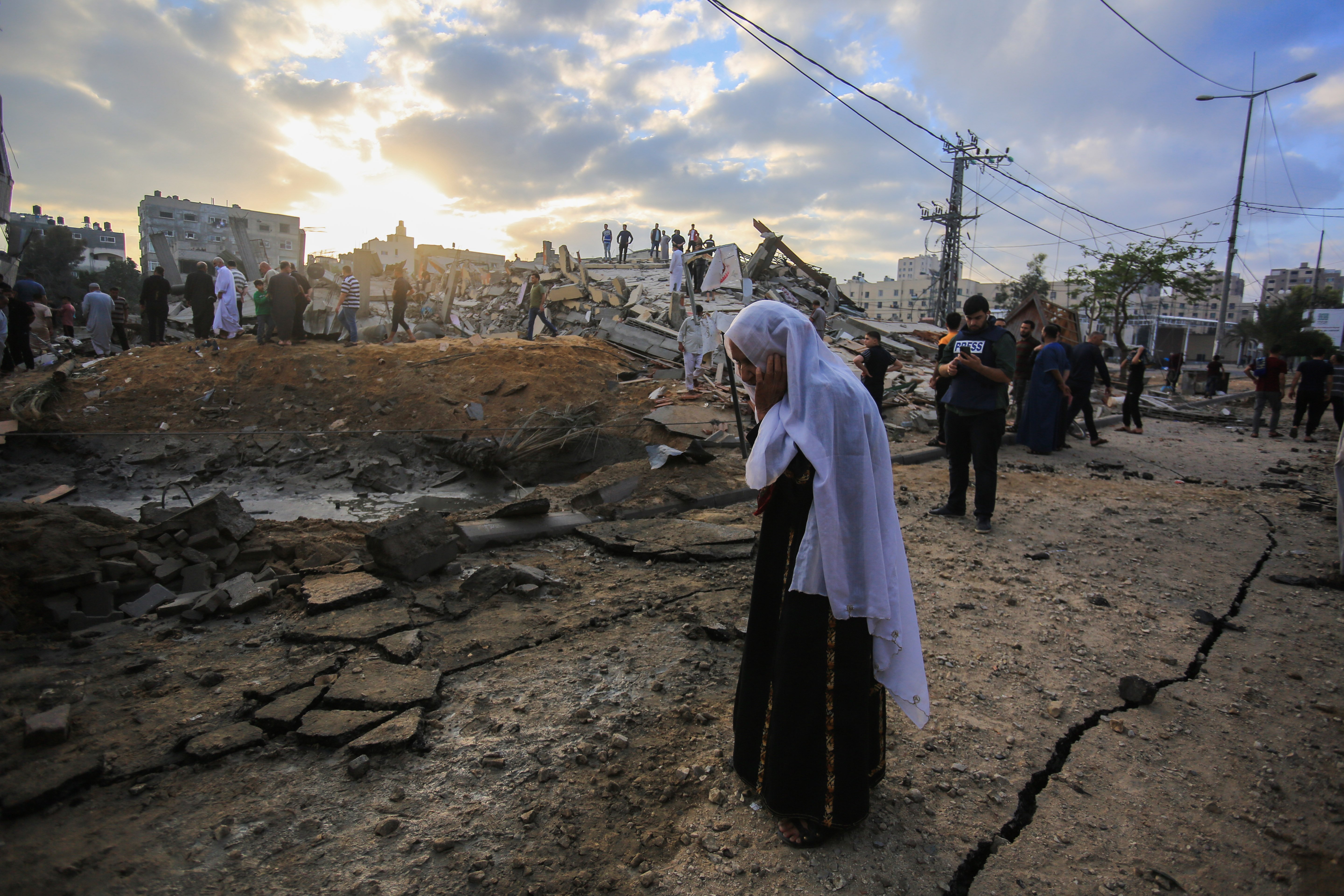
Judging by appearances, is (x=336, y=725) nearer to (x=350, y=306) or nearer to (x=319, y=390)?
(x=319, y=390)

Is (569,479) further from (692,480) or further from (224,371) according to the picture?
(224,371)

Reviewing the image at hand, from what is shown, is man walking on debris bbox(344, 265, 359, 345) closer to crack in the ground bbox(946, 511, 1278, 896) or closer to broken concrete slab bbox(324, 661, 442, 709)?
broken concrete slab bbox(324, 661, 442, 709)

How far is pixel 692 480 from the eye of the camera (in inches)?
258

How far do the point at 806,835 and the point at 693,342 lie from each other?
9.48 metres

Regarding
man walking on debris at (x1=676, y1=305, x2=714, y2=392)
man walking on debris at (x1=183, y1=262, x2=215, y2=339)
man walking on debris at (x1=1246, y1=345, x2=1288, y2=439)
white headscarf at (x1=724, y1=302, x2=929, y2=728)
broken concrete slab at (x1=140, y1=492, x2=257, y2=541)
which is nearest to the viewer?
white headscarf at (x1=724, y1=302, x2=929, y2=728)

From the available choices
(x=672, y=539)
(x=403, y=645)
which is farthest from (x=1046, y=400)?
(x=403, y=645)

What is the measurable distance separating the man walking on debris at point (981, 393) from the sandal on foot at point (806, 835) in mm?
3668

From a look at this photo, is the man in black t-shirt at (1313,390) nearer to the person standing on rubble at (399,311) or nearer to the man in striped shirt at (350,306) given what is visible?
the person standing on rubble at (399,311)

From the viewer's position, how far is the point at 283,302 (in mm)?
11680

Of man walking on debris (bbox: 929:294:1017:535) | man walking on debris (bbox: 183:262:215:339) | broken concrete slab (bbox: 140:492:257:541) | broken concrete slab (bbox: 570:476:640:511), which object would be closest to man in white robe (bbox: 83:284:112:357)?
man walking on debris (bbox: 183:262:215:339)

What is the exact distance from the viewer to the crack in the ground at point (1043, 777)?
1899mm

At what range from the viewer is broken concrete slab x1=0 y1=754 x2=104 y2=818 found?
2035mm

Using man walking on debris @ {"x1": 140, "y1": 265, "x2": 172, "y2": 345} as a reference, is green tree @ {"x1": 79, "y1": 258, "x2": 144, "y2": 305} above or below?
above

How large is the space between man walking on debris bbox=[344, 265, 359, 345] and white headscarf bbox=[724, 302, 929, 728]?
12.5 metres
